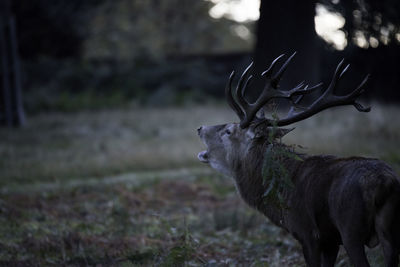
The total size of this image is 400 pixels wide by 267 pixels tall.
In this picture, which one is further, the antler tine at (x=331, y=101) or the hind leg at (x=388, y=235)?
the antler tine at (x=331, y=101)

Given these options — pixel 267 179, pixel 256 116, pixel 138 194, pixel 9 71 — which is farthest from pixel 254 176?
pixel 9 71

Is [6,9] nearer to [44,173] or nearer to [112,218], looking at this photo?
[44,173]

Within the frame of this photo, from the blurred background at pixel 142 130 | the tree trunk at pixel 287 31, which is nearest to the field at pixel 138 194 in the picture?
the blurred background at pixel 142 130

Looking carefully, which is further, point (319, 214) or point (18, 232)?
point (18, 232)

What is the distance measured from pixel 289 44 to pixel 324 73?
8323 mm

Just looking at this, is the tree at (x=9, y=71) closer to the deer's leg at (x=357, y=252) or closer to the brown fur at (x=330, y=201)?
the brown fur at (x=330, y=201)

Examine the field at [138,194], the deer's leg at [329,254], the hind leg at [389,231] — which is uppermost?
the hind leg at [389,231]

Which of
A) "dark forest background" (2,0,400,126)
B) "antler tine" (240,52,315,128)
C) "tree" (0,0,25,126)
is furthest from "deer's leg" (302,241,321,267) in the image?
"tree" (0,0,25,126)

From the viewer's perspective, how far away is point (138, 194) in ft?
32.2

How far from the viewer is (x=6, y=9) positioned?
18.7 meters

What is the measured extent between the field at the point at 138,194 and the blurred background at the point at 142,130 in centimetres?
3

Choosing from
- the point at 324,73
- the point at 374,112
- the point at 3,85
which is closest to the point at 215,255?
the point at 374,112

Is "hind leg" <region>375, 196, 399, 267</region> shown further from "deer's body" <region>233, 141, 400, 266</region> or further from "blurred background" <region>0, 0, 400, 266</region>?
"blurred background" <region>0, 0, 400, 266</region>

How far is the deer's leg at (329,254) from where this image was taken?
451cm
